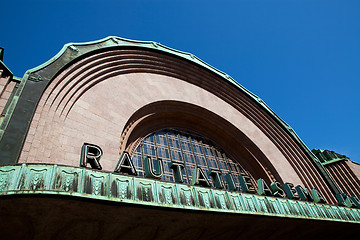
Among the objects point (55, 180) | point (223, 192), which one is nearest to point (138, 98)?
point (223, 192)

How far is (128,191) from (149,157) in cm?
210

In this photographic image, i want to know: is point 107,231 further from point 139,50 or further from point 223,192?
point 139,50

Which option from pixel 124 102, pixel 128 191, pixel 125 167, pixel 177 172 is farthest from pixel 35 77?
pixel 128 191

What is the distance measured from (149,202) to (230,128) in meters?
12.4

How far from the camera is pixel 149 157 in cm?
862

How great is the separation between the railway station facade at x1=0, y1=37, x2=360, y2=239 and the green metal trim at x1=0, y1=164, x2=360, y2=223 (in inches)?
1.1

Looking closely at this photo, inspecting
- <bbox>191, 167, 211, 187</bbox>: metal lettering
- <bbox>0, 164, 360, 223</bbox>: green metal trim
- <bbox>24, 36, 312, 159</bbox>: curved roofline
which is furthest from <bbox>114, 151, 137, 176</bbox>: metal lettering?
<bbox>24, 36, 312, 159</bbox>: curved roofline

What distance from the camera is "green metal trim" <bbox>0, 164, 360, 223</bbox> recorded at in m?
5.75

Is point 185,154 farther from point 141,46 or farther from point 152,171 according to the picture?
point 152,171

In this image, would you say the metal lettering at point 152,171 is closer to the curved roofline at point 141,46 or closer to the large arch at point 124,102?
the large arch at point 124,102

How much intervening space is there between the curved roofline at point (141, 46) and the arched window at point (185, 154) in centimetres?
515

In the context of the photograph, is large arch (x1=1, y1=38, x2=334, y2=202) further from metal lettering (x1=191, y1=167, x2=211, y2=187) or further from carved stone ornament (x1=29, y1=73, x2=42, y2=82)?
metal lettering (x1=191, y1=167, x2=211, y2=187)

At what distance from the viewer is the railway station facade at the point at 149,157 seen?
6367 millimetres

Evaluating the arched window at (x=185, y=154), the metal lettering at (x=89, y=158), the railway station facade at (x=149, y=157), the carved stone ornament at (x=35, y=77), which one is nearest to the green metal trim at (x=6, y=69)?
the railway station facade at (x=149, y=157)
